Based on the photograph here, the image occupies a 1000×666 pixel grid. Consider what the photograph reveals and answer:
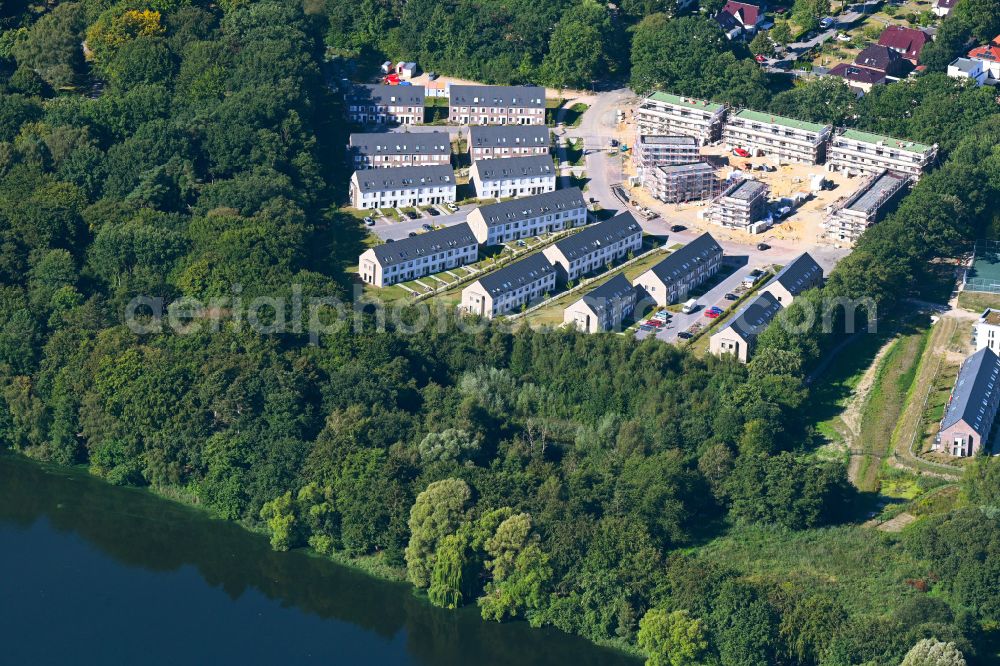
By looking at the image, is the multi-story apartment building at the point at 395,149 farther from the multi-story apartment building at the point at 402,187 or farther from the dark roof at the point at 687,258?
the dark roof at the point at 687,258

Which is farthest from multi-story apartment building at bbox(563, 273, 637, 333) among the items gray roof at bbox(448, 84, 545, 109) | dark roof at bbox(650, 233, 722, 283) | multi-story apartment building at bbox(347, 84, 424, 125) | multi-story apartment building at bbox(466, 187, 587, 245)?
multi-story apartment building at bbox(347, 84, 424, 125)

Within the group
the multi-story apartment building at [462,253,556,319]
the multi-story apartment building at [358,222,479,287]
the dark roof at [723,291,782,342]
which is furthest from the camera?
the multi-story apartment building at [358,222,479,287]

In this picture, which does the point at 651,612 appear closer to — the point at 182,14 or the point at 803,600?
the point at 803,600


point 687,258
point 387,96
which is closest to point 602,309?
point 687,258

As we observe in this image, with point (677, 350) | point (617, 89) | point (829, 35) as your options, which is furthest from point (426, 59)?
point (677, 350)

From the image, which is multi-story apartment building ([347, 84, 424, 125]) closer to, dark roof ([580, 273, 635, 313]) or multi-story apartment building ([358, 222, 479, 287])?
multi-story apartment building ([358, 222, 479, 287])
